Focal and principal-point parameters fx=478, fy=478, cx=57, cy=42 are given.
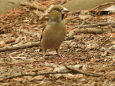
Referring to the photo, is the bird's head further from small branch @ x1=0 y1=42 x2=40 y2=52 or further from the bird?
small branch @ x1=0 y1=42 x2=40 y2=52

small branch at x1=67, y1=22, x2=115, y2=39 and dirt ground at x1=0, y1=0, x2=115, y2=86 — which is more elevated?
small branch at x1=67, y1=22, x2=115, y2=39

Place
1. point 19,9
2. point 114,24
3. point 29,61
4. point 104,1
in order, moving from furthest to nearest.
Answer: point 19,9
point 104,1
point 114,24
point 29,61

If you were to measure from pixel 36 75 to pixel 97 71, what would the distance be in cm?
81

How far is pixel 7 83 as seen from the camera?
610cm

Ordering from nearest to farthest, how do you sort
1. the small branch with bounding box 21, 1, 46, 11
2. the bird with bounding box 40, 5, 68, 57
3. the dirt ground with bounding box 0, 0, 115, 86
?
the dirt ground with bounding box 0, 0, 115, 86 → the bird with bounding box 40, 5, 68, 57 → the small branch with bounding box 21, 1, 46, 11

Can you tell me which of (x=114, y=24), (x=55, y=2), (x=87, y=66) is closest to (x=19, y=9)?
(x=55, y=2)

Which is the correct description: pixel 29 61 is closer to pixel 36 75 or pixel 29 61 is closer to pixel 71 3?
pixel 36 75

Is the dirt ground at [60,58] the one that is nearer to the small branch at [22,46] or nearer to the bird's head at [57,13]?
the small branch at [22,46]

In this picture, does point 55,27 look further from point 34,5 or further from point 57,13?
point 34,5

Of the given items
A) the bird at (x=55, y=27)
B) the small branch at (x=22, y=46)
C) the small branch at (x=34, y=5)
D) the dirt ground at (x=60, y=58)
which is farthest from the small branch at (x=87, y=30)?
the small branch at (x=34, y=5)

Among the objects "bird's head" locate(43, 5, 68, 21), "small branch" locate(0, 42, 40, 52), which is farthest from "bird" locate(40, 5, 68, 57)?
"small branch" locate(0, 42, 40, 52)

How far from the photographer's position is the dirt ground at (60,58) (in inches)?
240

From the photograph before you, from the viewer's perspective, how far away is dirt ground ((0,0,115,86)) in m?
6.11

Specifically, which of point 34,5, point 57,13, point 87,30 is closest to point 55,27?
point 57,13
